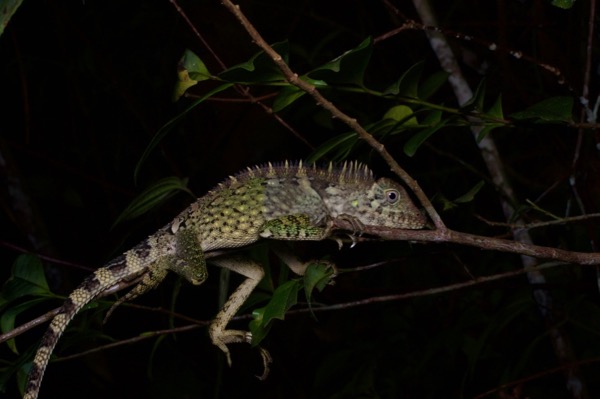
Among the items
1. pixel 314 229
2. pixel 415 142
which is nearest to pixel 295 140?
pixel 314 229

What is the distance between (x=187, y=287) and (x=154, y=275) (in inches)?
77.1

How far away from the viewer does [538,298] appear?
279cm

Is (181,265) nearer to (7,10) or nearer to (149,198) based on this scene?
(149,198)

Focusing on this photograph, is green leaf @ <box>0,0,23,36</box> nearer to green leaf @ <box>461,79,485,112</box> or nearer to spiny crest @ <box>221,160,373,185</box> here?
green leaf @ <box>461,79,485,112</box>

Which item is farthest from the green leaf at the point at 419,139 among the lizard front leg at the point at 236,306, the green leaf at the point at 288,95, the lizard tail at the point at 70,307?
the lizard tail at the point at 70,307

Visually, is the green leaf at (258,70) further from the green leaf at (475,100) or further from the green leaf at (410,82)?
the green leaf at (475,100)

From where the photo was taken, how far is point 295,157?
3766 millimetres

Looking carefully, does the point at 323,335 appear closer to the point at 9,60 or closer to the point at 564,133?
the point at 564,133

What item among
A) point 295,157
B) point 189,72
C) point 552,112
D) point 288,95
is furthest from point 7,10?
point 295,157

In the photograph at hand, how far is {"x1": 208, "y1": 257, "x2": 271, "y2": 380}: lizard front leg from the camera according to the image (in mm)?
2322

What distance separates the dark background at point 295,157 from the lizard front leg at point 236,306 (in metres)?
0.40

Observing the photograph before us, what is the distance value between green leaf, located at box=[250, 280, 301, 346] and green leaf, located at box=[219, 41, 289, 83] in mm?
516

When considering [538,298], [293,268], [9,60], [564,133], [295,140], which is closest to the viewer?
[293,268]

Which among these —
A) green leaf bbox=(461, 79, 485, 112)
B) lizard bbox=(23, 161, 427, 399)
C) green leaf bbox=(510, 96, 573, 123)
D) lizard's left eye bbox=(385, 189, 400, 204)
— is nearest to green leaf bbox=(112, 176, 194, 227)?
lizard bbox=(23, 161, 427, 399)
